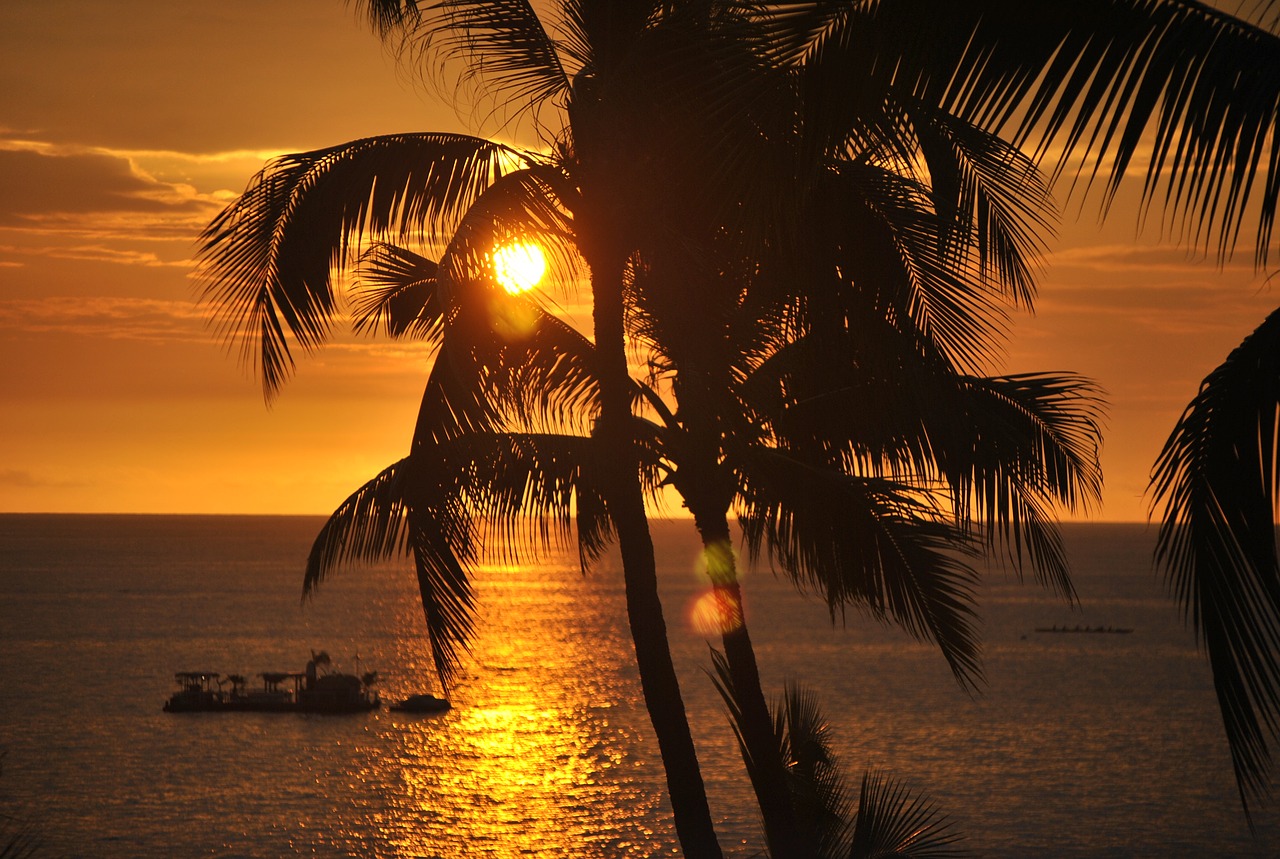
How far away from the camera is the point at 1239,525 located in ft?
14.4

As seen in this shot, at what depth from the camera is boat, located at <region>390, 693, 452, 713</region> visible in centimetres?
9094

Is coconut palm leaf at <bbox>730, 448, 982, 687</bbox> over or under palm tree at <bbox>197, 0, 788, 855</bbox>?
under

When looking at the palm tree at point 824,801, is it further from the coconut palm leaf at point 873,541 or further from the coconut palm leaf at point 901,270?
the coconut palm leaf at point 901,270

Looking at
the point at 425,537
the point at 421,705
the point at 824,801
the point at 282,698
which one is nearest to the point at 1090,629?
the point at 421,705

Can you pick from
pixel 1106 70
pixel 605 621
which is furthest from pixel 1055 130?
pixel 605 621

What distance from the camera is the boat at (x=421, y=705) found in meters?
90.9

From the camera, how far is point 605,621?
166250 mm

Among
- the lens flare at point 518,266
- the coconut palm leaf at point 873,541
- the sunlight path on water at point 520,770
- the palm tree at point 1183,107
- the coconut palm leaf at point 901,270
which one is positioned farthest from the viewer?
the sunlight path on water at point 520,770

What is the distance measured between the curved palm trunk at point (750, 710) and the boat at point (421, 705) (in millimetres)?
82967

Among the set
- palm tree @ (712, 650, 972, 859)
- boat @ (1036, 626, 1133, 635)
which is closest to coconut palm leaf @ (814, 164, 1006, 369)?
palm tree @ (712, 650, 972, 859)

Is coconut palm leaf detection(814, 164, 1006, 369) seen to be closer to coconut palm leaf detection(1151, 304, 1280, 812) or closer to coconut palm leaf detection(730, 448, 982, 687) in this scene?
coconut palm leaf detection(730, 448, 982, 687)

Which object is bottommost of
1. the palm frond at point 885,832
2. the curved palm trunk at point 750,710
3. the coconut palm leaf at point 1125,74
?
the palm frond at point 885,832

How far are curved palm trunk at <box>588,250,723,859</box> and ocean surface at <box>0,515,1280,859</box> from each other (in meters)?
14.2

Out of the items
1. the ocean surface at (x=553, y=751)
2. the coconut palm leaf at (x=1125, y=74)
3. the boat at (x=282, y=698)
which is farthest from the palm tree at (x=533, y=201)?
the boat at (x=282, y=698)
